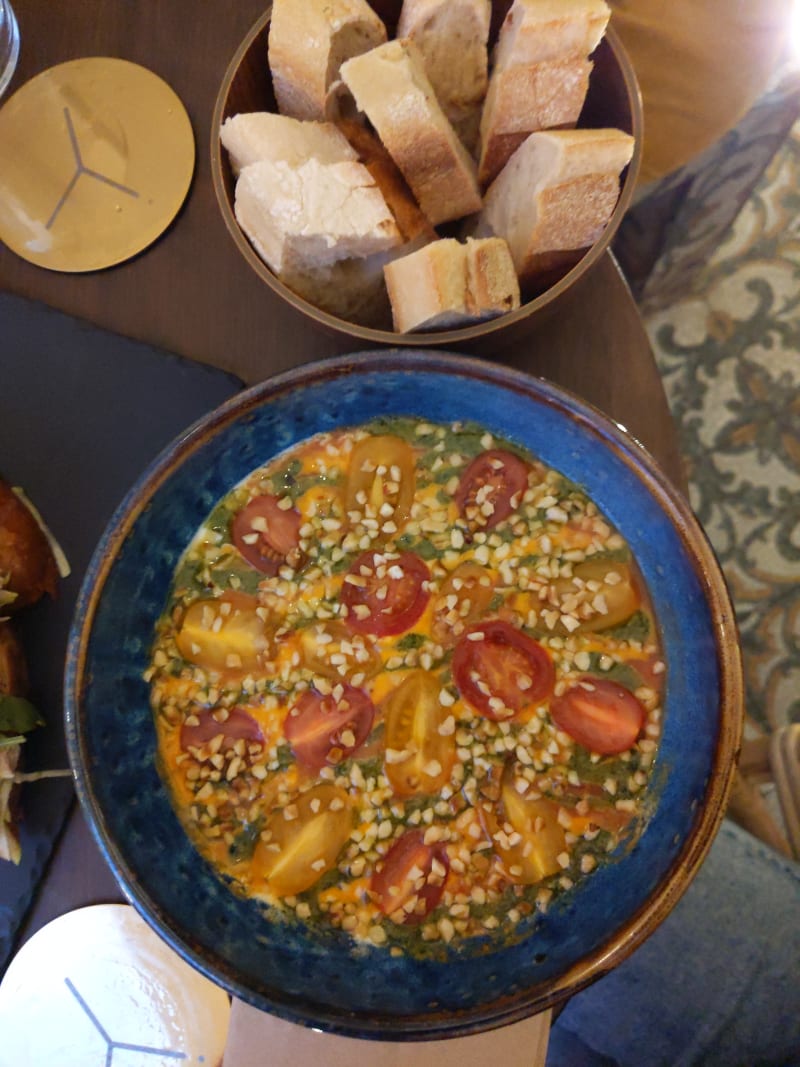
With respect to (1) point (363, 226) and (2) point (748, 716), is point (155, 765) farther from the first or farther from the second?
(2) point (748, 716)

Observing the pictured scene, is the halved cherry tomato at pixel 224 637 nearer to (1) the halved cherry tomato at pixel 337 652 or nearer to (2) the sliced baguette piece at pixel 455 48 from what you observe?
(1) the halved cherry tomato at pixel 337 652

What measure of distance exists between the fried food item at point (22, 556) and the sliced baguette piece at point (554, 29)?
102 cm

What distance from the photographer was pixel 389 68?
43.3 inches

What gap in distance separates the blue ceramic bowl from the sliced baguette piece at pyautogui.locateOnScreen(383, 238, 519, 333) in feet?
0.21

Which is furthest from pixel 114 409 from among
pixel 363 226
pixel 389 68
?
pixel 389 68

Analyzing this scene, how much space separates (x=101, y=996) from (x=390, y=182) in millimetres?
1376

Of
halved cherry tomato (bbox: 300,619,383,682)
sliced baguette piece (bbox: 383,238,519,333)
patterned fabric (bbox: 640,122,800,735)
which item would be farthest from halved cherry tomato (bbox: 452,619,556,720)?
patterned fabric (bbox: 640,122,800,735)

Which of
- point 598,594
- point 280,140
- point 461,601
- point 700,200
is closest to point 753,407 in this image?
point 700,200

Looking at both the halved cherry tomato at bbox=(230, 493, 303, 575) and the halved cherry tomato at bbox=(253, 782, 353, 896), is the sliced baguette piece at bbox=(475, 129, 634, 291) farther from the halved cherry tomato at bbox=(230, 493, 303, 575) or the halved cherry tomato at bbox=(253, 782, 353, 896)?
the halved cherry tomato at bbox=(253, 782, 353, 896)

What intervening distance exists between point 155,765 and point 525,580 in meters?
0.64

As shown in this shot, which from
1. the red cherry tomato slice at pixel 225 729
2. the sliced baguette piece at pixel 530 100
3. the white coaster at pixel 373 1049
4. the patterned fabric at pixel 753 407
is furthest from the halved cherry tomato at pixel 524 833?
the patterned fabric at pixel 753 407

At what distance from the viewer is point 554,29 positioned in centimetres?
108

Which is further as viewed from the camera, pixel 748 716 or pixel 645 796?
pixel 748 716

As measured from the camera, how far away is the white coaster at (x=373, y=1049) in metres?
1.24
